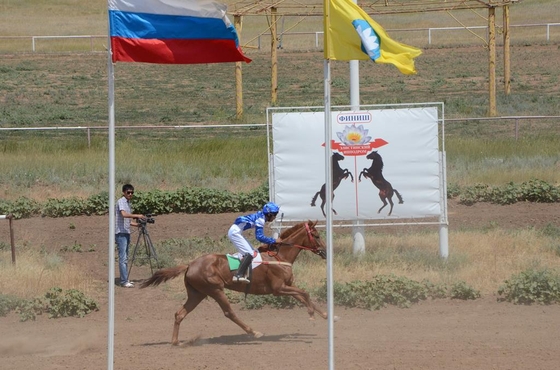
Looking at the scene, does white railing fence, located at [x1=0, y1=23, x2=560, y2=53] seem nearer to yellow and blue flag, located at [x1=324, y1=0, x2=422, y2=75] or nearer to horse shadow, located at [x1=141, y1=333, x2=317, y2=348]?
horse shadow, located at [x1=141, y1=333, x2=317, y2=348]

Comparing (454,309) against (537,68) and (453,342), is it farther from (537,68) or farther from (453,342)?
(537,68)

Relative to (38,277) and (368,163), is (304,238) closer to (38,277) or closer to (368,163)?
(368,163)

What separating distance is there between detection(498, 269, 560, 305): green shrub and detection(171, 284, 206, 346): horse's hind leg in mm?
4797

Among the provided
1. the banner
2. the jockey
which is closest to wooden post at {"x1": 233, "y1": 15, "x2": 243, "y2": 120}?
the banner

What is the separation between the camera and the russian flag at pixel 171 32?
9.69 metres

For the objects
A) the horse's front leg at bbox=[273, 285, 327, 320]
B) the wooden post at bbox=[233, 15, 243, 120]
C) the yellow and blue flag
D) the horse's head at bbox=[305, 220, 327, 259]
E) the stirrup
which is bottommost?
the horse's front leg at bbox=[273, 285, 327, 320]

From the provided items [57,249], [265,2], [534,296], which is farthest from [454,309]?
[265,2]

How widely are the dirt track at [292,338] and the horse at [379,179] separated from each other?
2.42 meters

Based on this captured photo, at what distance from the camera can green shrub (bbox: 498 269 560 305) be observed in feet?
46.1

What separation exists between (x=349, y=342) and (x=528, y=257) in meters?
5.55

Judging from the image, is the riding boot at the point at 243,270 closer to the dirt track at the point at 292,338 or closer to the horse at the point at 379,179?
the dirt track at the point at 292,338

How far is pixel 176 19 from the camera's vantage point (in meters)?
9.82

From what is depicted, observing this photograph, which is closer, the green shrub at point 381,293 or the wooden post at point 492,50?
the green shrub at point 381,293

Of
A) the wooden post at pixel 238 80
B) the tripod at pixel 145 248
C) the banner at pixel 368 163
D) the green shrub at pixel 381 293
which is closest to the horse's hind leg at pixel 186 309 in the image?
the green shrub at pixel 381 293
